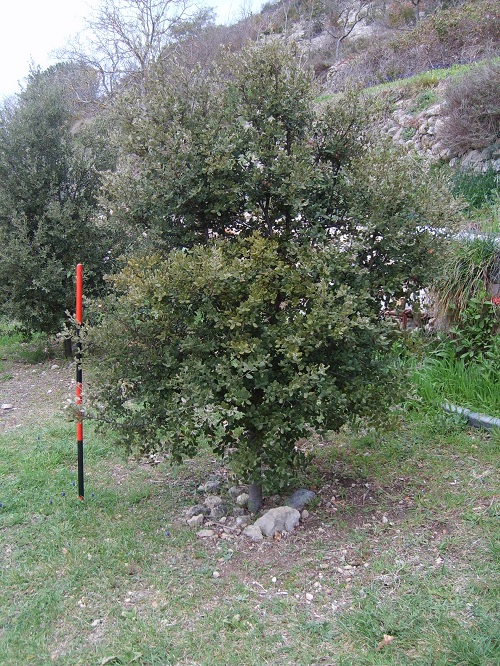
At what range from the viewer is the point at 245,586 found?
3.02 metres

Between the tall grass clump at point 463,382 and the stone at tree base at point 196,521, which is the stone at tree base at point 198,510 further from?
the tall grass clump at point 463,382

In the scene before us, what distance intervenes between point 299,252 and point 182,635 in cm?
185

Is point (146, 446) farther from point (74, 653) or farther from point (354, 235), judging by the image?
point (354, 235)

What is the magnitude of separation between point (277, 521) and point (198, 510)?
1.80 ft

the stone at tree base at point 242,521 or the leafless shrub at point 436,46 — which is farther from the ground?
the leafless shrub at point 436,46

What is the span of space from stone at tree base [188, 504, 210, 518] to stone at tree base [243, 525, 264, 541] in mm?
364

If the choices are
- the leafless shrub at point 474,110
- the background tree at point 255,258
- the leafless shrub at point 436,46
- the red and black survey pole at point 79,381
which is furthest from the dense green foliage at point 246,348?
the leafless shrub at point 436,46

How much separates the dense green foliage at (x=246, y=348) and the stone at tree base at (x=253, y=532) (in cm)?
31

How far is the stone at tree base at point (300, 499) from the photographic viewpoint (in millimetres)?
→ 3746

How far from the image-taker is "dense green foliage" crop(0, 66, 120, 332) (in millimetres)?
7305

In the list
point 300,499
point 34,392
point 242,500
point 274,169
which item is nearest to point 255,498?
point 242,500

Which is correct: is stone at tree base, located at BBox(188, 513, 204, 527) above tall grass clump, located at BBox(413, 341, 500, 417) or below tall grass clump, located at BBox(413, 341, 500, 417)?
below

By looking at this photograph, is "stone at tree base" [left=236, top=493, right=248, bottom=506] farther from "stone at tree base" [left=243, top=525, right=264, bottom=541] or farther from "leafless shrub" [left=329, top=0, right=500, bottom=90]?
"leafless shrub" [left=329, top=0, right=500, bottom=90]

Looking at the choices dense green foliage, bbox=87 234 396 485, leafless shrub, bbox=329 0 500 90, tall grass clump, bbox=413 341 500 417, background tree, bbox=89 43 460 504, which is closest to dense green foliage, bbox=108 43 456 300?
background tree, bbox=89 43 460 504
